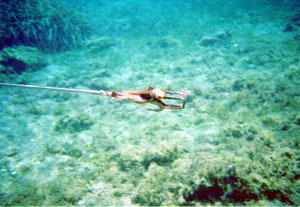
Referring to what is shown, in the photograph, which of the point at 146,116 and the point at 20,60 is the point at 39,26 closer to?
the point at 20,60

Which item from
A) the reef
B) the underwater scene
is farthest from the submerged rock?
the reef

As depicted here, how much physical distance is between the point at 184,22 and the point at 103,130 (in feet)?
54.7

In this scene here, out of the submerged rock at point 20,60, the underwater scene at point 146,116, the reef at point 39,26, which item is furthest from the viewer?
the reef at point 39,26

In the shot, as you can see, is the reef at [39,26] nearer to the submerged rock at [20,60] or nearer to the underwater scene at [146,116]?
the underwater scene at [146,116]

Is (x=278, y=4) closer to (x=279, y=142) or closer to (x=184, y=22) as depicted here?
(x=184, y=22)

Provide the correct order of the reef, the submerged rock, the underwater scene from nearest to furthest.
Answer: the underwater scene
the submerged rock
the reef

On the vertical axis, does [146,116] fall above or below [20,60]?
below

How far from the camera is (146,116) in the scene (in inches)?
246

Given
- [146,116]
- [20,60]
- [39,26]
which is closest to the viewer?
[146,116]

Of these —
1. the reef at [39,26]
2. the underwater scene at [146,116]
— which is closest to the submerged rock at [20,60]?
the underwater scene at [146,116]

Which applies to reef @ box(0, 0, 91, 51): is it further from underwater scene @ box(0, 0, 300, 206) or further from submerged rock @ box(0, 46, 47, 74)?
submerged rock @ box(0, 46, 47, 74)

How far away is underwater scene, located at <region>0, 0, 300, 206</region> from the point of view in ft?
10.2

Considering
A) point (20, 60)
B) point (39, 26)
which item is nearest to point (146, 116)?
point (20, 60)

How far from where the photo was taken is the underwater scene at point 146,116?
10.2 ft
